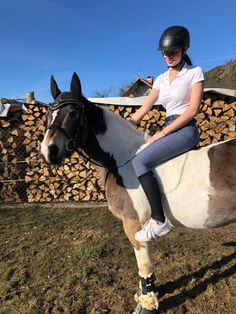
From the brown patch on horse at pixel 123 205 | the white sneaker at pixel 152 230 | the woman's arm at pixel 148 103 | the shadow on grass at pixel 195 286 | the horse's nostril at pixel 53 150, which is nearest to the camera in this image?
the horse's nostril at pixel 53 150

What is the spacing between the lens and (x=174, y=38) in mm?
2756

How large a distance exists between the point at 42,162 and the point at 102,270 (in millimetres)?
3830

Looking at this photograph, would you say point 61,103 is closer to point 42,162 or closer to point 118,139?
point 118,139

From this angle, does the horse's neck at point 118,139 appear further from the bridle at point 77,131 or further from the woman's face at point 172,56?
the woman's face at point 172,56

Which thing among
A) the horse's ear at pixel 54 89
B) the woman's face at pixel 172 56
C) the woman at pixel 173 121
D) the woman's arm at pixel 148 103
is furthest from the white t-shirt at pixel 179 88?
the horse's ear at pixel 54 89

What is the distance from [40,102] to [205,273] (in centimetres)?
545

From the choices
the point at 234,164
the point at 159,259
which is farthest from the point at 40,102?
the point at 234,164

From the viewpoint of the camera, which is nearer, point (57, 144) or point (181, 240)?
point (57, 144)

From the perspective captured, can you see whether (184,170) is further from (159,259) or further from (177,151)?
(159,259)

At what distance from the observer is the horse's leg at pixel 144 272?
305 cm

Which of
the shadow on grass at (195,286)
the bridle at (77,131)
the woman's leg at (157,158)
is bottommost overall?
the shadow on grass at (195,286)

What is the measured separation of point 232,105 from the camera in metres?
7.18

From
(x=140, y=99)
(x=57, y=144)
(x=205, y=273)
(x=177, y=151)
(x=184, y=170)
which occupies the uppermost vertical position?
(x=140, y=99)

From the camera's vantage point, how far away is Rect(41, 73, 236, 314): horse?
2.70 metres
